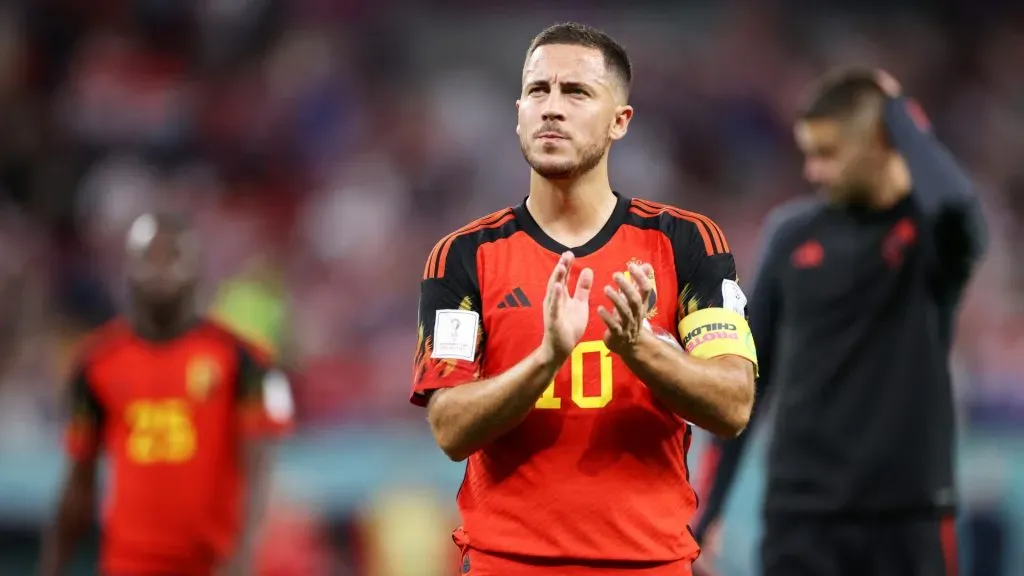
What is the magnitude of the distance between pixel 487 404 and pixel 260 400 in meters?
3.03

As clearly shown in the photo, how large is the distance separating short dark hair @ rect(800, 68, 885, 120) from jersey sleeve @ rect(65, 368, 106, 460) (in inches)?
129

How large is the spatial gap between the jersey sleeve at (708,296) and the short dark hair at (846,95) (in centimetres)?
179

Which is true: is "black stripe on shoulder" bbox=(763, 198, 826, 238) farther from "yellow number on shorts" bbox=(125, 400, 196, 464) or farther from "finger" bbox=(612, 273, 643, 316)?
"yellow number on shorts" bbox=(125, 400, 196, 464)

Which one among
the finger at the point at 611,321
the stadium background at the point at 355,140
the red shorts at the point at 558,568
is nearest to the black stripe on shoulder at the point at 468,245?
the finger at the point at 611,321

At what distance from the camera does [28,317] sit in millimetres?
12383

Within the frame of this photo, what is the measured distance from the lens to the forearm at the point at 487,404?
3.25m

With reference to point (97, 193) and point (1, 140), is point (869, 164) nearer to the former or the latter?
point (97, 193)

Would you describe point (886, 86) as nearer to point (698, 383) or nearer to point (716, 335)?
point (716, 335)

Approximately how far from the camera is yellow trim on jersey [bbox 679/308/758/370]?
3510mm

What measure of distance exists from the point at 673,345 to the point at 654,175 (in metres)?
9.65

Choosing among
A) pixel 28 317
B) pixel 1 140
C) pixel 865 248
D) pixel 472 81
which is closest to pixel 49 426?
pixel 28 317

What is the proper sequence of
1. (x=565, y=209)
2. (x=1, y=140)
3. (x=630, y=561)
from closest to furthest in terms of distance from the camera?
(x=630, y=561)
(x=565, y=209)
(x=1, y=140)

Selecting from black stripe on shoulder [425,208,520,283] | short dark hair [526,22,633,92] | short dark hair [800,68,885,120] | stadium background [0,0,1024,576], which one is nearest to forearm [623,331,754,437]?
black stripe on shoulder [425,208,520,283]

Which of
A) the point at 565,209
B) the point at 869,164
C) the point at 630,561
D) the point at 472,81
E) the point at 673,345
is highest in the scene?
the point at 472,81
